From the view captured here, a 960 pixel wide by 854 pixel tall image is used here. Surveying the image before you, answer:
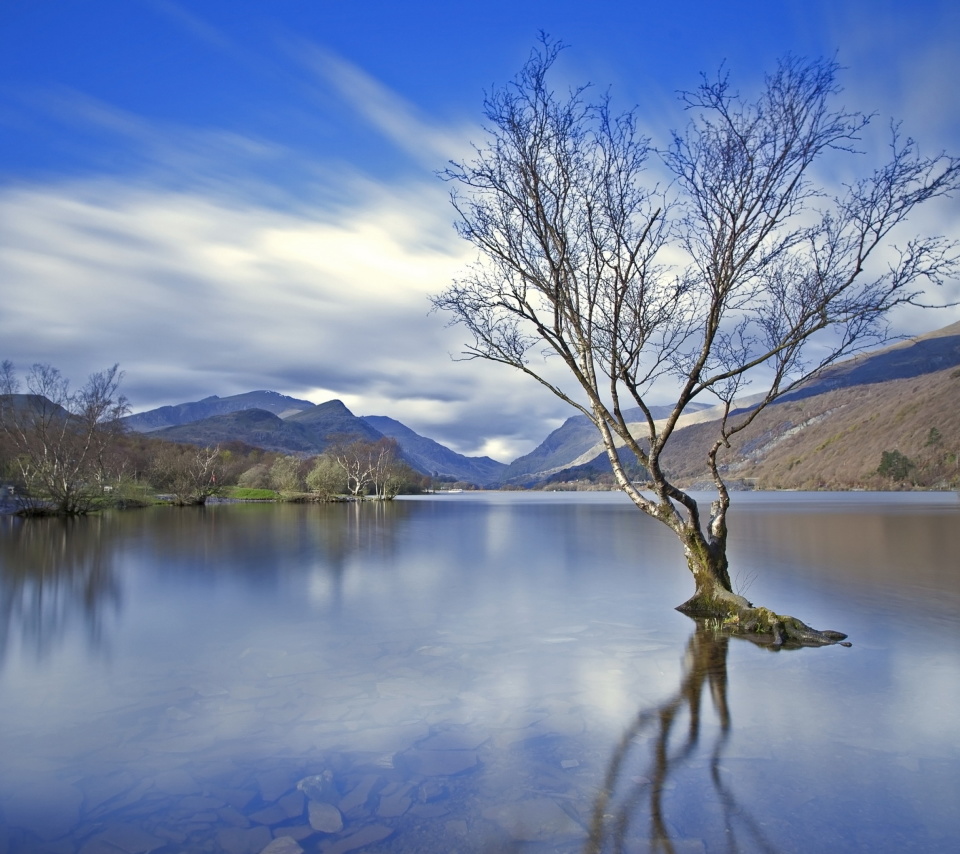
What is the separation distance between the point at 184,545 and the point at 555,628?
2096cm

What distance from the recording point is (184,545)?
27.6 meters

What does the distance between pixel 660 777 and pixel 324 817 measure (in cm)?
275

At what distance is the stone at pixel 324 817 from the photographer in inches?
184

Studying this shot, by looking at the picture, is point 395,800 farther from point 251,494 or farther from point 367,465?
point 367,465

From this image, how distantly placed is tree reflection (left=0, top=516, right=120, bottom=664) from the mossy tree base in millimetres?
10828

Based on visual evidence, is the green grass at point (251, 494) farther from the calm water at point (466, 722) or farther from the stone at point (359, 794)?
the stone at point (359, 794)

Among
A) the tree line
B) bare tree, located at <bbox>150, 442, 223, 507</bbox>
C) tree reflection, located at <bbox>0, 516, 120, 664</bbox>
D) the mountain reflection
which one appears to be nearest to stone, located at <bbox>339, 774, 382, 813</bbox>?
the mountain reflection

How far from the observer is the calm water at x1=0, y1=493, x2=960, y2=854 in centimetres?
470

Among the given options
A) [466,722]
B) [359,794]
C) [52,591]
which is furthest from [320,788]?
[52,591]

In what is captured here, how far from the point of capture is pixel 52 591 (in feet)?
50.8

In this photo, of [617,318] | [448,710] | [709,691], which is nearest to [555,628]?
[709,691]

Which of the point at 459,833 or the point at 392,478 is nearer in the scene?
the point at 459,833

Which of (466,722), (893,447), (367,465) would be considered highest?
(893,447)

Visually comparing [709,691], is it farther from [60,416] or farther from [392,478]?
[392,478]
